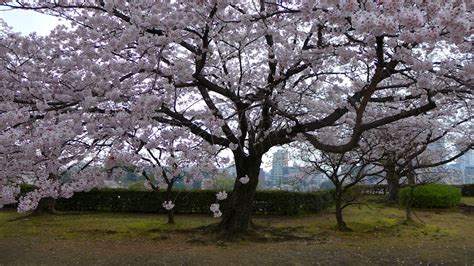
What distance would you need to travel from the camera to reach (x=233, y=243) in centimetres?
805

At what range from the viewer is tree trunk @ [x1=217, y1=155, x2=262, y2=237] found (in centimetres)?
844

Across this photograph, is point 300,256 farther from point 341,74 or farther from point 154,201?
point 154,201

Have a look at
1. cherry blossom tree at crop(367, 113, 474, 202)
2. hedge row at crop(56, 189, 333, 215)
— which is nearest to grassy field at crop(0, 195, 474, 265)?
hedge row at crop(56, 189, 333, 215)

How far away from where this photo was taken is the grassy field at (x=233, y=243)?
6906 mm

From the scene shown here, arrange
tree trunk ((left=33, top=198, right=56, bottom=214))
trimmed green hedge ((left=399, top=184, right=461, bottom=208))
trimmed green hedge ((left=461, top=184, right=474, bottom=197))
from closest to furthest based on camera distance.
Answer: tree trunk ((left=33, top=198, right=56, bottom=214))
trimmed green hedge ((left=399, top=184, right=461, bottom=208))
trimmed green hedge ((left=461, top=184, right=474, bottom=197))

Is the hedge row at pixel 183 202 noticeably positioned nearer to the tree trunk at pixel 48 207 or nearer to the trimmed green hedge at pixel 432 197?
the tree trunk at pixel 48 207

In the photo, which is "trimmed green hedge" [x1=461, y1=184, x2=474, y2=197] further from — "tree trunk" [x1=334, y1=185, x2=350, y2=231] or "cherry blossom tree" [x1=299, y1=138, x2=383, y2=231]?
"tree trunk" [x1=334, y1=185, x2=350, y2=231]

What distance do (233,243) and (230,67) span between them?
3.38 meters

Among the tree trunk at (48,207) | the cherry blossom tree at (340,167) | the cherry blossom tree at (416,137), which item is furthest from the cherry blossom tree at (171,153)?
the tree trunk at (48,207)

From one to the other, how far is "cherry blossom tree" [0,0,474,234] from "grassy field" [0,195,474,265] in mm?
1102

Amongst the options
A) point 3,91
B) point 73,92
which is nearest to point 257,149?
point 73,92

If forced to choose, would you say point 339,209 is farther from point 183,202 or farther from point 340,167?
point 183,202

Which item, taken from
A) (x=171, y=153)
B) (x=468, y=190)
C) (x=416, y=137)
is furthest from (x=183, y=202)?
(x=468, y=190)

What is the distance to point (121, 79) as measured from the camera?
19.5ft
